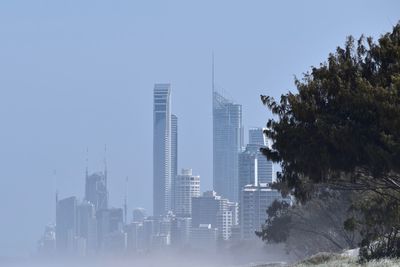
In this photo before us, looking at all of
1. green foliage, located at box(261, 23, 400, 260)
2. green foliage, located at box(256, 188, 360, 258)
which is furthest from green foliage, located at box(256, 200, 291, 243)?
green foliage, located at box(261, 23, 400, 260)

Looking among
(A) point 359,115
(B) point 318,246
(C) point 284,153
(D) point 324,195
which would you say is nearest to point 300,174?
(C) point 284,153

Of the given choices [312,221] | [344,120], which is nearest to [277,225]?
[312,221]

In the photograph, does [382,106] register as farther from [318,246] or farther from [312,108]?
[318,246]

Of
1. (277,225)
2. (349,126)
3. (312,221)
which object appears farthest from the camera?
(312,221)

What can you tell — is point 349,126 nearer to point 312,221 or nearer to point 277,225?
point 277,225

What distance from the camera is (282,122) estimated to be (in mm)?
47562

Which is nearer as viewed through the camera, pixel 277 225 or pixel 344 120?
pixel 344 120

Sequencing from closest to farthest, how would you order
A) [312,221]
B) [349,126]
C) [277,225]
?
[349,126] < [277,225] < [312,221]

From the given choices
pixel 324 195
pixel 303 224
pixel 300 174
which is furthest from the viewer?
pixel 303 224

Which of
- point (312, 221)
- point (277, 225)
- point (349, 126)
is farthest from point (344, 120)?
point (312, 221)

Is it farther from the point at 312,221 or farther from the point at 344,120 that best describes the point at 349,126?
the point at 312,221

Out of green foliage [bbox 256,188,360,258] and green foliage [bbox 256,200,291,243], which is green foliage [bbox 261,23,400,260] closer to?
green foliage [bbox 256,188,360,258]

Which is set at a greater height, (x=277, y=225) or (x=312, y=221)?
(x=312, y=221)

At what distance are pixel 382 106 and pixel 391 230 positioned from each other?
→ 21.1 ft
